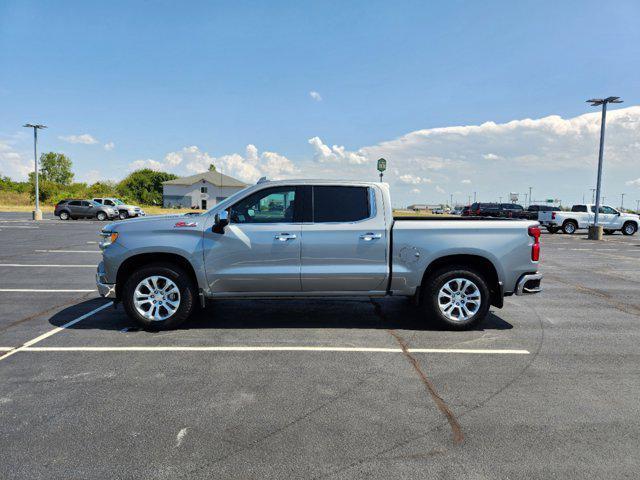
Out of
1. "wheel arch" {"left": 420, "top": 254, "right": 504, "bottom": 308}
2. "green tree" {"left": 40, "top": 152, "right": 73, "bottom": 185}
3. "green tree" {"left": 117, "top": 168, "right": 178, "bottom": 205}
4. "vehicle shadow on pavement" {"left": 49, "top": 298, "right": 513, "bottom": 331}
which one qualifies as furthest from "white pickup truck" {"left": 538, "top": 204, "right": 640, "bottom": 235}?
"green tree" {"left": 40, "top": 152, "right": 73, "bottom": 185}

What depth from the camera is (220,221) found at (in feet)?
18.8

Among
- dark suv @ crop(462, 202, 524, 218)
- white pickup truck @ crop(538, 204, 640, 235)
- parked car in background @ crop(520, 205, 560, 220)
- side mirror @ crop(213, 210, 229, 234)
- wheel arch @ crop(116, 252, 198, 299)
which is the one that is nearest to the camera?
side mirror @ crop(213, 210, 229, 234)

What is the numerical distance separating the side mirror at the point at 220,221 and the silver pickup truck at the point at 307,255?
18mm

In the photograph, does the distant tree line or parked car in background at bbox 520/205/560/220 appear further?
the distant tree line

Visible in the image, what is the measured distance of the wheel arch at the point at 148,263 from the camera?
596 cm

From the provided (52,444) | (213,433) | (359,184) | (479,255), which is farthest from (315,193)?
(52,444)

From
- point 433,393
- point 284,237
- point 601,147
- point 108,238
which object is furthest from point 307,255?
point 601,147

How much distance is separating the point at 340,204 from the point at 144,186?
366ft

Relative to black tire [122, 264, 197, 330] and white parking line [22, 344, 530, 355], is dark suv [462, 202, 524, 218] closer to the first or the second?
white parking line [22, 344, 530, 355]

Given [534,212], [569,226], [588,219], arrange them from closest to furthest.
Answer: [588,219] → [569,226] → [534,212]

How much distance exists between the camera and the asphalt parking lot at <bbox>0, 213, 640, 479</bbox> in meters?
2.95

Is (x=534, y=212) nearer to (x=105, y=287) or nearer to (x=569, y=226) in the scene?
(x=569, y=226)

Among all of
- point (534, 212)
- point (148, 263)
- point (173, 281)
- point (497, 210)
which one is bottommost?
point (173, 281)

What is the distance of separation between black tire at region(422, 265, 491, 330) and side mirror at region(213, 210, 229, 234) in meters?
2.76
